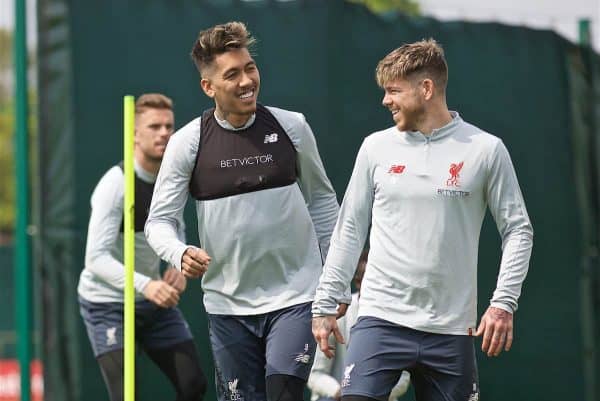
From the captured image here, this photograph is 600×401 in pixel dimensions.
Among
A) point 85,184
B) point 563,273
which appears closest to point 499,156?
point 85,184

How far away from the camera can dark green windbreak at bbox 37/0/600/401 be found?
671cm

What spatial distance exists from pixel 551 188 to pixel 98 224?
319 cm

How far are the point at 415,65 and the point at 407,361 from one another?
112 cm

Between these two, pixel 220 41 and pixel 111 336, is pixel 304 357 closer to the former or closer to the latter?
pixel 220 41

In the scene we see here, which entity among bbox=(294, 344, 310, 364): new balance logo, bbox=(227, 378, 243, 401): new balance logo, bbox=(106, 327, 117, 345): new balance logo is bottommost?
bbox=(227, 378, 243, 401): new balance logo

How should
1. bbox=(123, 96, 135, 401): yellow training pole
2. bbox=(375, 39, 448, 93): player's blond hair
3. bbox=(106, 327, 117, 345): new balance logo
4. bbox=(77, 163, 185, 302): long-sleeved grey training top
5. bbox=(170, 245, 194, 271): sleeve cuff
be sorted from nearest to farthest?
bbox=(375, 39, 448, 93): player's blond hair, bbox=(170, 245, 194, 271): sleeve cuff, bbox=(123, 96, 135, 401): yellow training pole, bbox=(77, 163, 185, 302): long-sleeved grey training top, bbox=(106, 327, 117, 345): new balance logo

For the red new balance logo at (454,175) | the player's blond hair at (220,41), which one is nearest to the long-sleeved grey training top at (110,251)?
the player's blond hair at (220,41)

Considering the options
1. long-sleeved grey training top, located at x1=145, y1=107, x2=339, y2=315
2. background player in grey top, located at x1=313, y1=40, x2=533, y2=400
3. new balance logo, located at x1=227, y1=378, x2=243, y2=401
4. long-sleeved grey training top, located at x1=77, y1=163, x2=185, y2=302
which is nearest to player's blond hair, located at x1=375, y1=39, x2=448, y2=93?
background player in grey top, located at x1=313, y1=40, x2=533, y2=400

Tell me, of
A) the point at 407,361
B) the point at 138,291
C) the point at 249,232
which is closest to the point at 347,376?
the point at 407,361

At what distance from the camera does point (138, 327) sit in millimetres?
6246

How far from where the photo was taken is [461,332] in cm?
441

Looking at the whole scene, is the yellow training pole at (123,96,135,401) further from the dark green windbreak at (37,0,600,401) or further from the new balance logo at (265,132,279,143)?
the dark green windbreak at (37,0,600,401)

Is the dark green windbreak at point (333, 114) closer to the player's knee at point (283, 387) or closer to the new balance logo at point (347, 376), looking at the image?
the player's knee at point (283, 387)

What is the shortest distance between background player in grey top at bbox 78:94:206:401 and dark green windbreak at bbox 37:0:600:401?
0.45 metres
